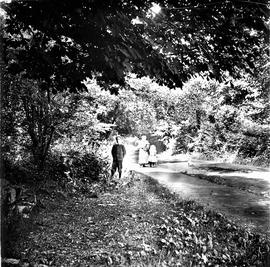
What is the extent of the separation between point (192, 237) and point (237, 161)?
15.7m

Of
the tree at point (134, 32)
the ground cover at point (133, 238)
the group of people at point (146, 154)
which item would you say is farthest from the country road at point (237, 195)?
the group of people at point (146, 154)

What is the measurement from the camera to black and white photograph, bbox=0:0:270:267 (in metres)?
4.12

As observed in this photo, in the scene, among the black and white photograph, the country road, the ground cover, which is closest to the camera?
the black and white photograph

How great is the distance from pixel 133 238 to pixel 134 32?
3.01 m

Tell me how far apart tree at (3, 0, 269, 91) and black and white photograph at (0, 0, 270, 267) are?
0.02m

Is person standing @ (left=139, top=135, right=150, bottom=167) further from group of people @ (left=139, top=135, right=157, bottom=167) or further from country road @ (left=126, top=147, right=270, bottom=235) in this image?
country road @ (left=126, top=147, right=270, bottom=235)

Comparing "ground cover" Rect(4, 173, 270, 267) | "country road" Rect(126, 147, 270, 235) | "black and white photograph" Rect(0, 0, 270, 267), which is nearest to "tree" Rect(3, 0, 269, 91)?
"black and white photograph" Rect(0, 0, 270, 267)

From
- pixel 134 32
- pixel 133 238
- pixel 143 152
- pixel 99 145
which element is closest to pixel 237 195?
pixel 133 238

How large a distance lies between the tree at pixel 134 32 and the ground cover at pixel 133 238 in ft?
7.64

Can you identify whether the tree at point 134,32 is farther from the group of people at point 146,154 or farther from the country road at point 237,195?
the group of people at point 146,154

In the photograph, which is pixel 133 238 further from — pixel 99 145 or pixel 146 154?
pixel 146 154

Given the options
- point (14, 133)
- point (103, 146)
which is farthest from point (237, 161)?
point (14, 133)

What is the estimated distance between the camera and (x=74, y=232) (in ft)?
17.9

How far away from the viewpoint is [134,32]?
416cm
